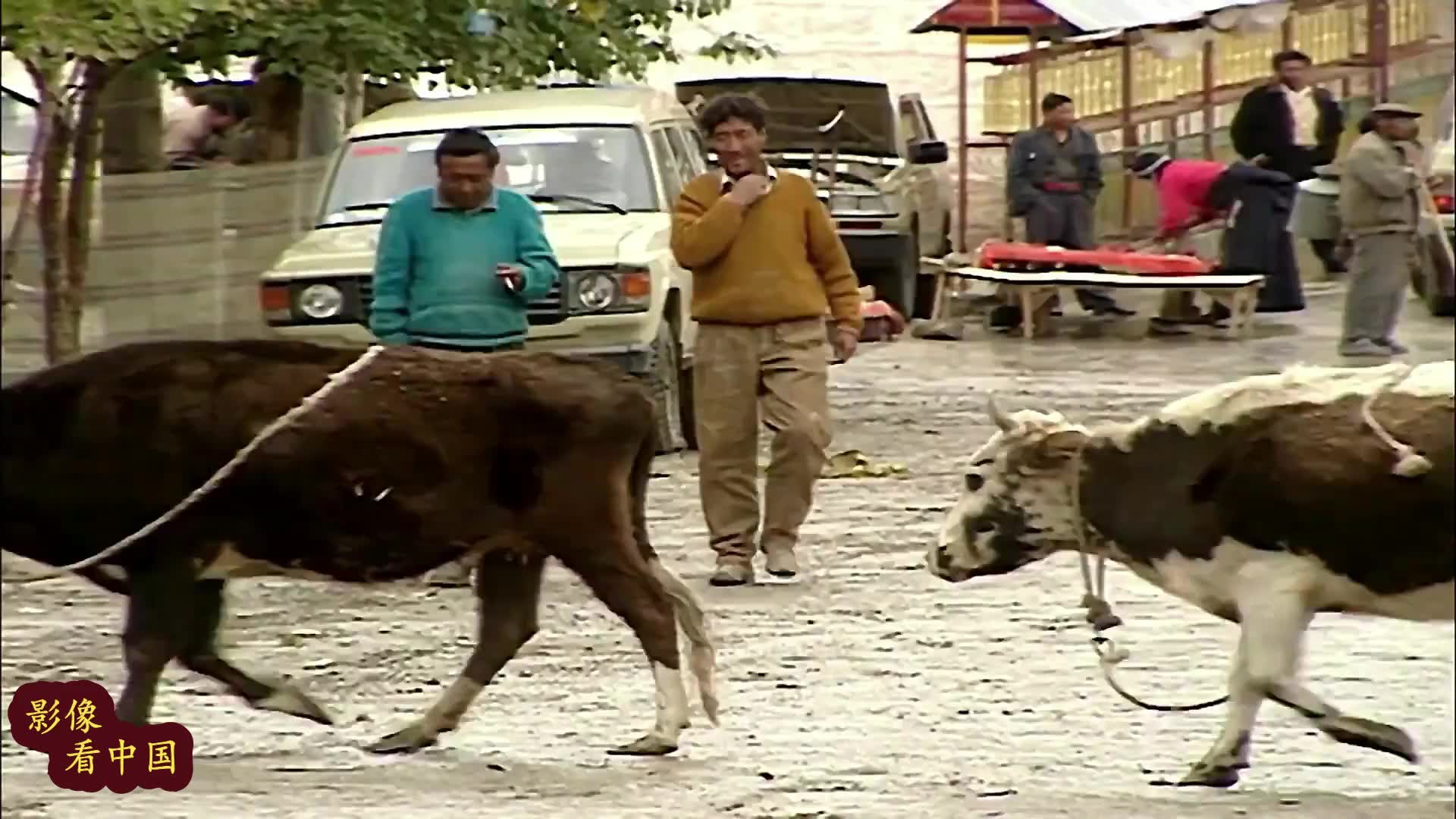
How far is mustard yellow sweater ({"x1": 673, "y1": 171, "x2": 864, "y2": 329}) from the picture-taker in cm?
830

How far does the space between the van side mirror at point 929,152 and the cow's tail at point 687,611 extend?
176 cm

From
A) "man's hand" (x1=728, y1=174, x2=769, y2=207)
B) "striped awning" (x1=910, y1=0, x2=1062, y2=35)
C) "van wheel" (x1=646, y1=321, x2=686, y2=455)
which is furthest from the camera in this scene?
"van wheel" (x1=646, y1=321, x2=686, y2=455)

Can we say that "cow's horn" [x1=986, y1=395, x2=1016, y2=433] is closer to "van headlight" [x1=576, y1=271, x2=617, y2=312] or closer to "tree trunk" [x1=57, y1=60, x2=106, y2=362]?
"tree trunk" [x1=57, y1=60, x2=106, y2=362]

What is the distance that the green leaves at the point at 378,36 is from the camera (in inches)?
266

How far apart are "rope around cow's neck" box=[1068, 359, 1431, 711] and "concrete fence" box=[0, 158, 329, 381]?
168 centimetres

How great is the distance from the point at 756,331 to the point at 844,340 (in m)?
0.26

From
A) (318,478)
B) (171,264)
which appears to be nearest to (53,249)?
(171,264)

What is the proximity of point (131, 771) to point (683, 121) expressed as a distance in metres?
5.03

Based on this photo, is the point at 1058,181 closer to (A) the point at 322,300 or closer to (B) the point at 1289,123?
(B) the point at 1289,123

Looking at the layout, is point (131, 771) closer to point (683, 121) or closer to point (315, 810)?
point (315, 810)

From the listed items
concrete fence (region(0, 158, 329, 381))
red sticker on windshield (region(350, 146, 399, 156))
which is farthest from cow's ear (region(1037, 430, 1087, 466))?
red sticker on windshield (region(350, 146, 399, 156))

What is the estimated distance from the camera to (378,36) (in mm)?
7617

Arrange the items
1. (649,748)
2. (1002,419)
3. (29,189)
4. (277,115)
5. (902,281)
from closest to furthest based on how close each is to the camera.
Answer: (29,189) < (1002,419) < (649,748) < (277,115) < (902,281)

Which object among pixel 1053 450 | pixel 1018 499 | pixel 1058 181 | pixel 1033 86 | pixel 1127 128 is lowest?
pixel 1018 499
